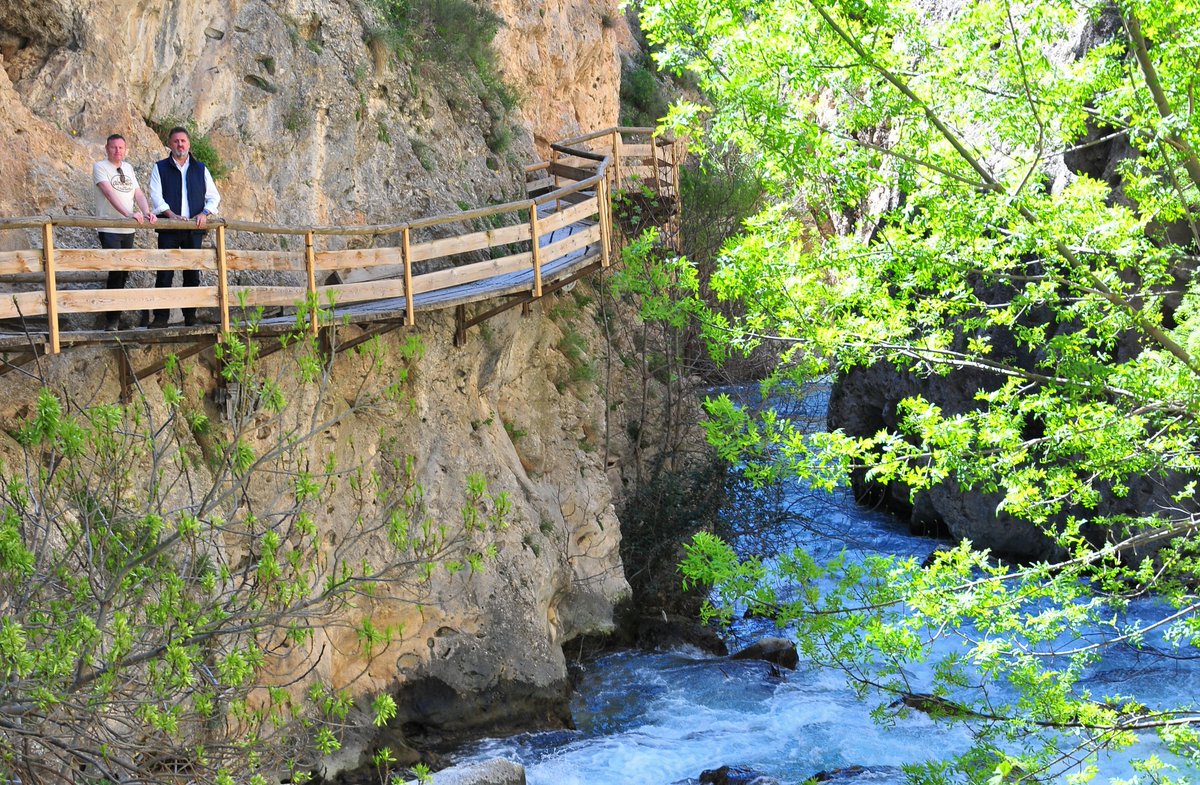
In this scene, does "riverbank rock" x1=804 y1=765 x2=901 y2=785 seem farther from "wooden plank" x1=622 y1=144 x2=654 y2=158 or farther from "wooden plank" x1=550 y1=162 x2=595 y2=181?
"wooden plank" x1=622 y1=144 x2=654 y2=158

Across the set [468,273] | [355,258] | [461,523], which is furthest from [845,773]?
[355,258]

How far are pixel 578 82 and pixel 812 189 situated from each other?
583 inches

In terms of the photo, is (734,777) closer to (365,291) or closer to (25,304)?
(365,291)

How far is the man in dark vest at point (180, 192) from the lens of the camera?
10.3 meters

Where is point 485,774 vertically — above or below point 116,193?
below

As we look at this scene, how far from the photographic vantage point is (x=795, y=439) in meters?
9.08

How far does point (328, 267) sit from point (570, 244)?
3.92 m

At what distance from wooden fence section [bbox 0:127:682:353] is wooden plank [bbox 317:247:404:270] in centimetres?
1

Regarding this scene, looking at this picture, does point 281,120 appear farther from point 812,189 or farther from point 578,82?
point 578,82

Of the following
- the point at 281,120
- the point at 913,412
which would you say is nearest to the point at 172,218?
the point at 281,120

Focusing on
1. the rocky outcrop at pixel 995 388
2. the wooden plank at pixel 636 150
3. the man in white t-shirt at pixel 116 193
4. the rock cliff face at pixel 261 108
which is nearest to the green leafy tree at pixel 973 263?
the man in white t-shirt at pixel 116 193

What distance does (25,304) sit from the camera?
8.79 meters

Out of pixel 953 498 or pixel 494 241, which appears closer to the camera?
pixel 494 241

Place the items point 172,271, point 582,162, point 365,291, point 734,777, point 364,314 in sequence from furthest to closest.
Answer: point 582,162
point 734,777
point 365,291
point 364,314
point 172,271
